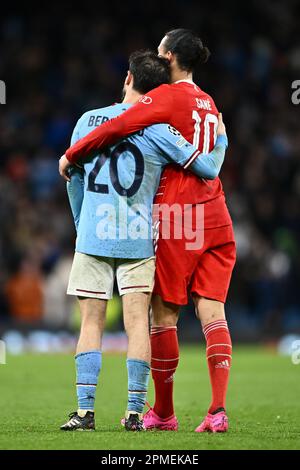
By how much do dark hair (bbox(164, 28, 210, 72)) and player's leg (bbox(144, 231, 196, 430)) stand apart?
107 centimetres

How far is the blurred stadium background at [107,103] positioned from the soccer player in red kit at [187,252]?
27.4 feet

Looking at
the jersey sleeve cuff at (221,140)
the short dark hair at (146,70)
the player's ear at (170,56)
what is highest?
the player's ear at (170,56)

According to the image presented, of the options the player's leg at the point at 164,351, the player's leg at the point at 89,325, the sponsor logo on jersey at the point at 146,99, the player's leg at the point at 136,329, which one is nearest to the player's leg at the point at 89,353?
the player's leg at the point at 89,325

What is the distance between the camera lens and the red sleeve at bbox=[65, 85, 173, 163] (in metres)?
5.94

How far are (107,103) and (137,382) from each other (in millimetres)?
12123

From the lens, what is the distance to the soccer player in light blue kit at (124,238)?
19.4 ft

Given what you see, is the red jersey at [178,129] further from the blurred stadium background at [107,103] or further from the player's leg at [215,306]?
the blurred stadium background at [107,103]

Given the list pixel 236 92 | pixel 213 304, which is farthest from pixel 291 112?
pixel 213 304

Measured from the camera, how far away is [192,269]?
20.4ft

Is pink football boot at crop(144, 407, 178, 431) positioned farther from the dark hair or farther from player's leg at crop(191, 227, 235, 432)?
the dark hair

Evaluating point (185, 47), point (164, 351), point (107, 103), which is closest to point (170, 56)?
point (185, 47)

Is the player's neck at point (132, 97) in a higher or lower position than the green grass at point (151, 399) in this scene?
higher

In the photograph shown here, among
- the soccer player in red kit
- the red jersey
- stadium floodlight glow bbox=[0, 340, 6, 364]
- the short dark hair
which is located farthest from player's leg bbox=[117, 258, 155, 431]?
stadium floodlight glow bbox=[0, 340, 6, 364]

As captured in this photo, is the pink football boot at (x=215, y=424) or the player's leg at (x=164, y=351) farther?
the player's leg at (x=164, y=351)
